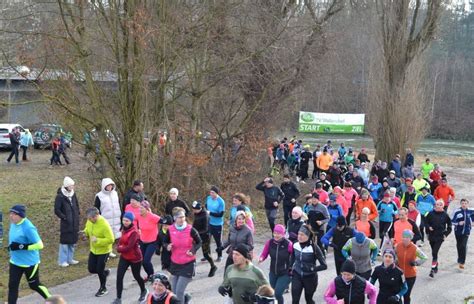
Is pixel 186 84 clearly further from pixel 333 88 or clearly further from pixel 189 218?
pixel 333 88

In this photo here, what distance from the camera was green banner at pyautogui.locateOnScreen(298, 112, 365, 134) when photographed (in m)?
55.5

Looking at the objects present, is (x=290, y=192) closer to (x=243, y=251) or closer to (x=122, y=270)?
(x=122, y=270)

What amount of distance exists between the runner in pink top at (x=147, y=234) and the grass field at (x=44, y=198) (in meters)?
1.64

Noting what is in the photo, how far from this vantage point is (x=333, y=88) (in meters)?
65.1

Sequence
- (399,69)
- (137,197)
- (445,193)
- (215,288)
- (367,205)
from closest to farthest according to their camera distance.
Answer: (215,288), (137,197), (367,205), (445,193), (399,69)

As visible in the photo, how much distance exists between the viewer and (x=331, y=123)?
186ft

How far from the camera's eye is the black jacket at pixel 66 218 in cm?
1094

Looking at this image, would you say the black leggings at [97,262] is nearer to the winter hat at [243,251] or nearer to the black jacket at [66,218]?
the black jacket at [66,218]

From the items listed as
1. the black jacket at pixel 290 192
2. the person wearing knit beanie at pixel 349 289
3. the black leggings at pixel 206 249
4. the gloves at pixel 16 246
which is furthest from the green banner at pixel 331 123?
the person wearing knit beanie at pixel 349 289

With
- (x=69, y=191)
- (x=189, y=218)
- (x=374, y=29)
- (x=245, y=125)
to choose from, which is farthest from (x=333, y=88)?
(x=69, y=191)

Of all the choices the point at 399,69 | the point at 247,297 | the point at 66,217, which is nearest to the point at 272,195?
the point at 66,217

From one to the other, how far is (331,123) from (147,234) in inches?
1904

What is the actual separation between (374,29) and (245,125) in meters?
11.9

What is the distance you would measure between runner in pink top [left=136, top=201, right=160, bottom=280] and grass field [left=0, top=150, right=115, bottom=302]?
1643 millimetres
